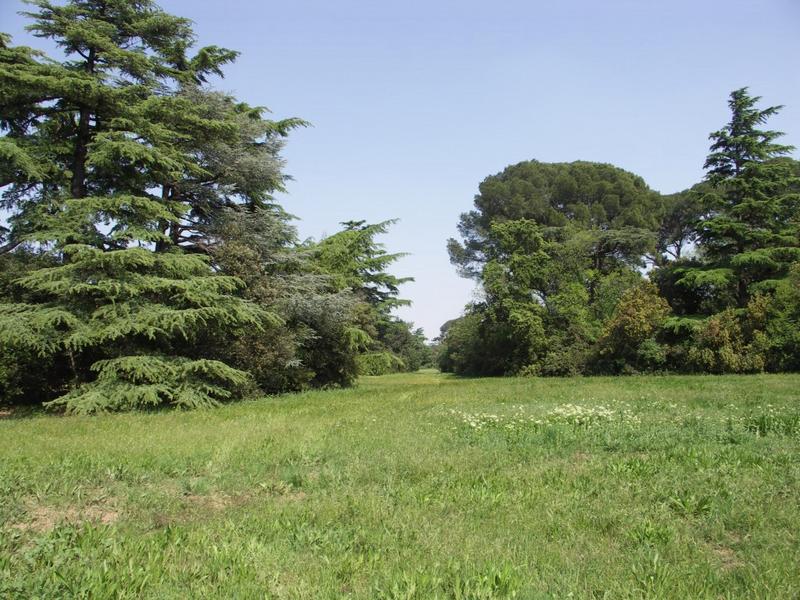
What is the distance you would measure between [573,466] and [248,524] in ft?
13.7

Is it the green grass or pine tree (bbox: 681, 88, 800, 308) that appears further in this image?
pine tree (bbox: 681, 88, 800, 308)

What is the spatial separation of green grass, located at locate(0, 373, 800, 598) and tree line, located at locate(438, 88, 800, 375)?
1948 centimetres

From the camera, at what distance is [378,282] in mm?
45500

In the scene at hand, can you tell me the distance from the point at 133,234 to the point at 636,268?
3955cm

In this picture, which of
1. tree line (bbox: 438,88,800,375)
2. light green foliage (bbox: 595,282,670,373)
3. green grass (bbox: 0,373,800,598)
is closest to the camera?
green grass (bbox: 0,373,800,598)

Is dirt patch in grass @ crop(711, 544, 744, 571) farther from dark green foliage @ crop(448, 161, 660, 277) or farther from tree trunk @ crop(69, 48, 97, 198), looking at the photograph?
dark green foliage @ crop(448, 161, 660, 277)

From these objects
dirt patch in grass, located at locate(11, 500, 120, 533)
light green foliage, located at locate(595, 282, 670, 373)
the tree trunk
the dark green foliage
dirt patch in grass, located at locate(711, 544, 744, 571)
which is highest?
the dark green foliage

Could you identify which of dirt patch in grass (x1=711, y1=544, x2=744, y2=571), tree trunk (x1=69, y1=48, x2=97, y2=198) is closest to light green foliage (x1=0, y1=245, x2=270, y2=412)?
tree trunk (x1=69, y1=48, x2=97, y2=198)

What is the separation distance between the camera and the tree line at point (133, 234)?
1523 centimetres

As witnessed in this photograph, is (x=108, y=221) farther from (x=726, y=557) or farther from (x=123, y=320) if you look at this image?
(x=726, y=557)

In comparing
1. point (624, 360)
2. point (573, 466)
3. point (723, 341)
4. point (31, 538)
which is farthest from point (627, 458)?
point (624, 360)

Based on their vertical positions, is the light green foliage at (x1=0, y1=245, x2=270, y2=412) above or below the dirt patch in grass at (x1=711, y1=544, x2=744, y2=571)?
above

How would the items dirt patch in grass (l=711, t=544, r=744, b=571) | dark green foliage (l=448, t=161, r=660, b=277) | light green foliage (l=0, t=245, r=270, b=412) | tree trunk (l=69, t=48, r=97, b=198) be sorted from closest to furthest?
dirt patch in grass (l=711, t=544, r=744, b=571) < light green foliage (l=0, t=245, r=270, b=412) < tree trunk (l=69, t=48, r=97, b=198) < dark green foliage (l=448, t=161, r=660, b=277)

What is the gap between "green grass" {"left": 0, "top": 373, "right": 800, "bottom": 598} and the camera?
12.4 ft
